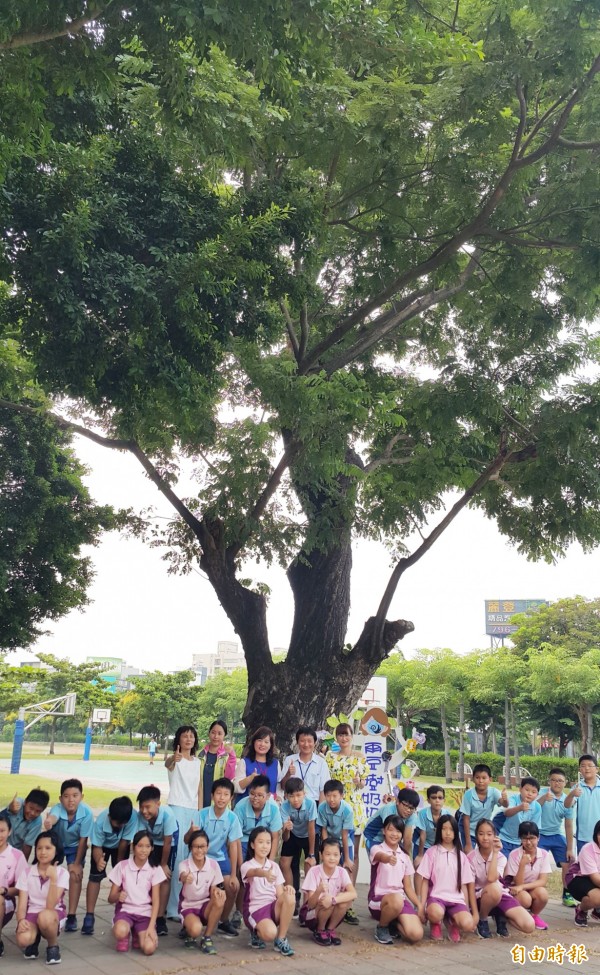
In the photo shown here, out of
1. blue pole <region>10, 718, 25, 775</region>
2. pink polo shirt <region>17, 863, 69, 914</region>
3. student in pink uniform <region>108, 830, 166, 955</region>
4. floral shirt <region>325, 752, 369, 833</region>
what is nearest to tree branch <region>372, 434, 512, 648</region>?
floral shirt <region>325, 752, 369, 833</region>

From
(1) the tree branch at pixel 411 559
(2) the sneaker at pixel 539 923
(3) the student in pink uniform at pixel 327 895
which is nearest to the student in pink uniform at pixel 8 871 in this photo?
(3) the student in pink uniform at pixel 327 895

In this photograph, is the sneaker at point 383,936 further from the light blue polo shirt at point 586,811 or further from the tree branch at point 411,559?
the tree branch at point 411,559

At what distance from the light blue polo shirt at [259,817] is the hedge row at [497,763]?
775 inches

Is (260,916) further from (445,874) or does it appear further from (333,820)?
(445,874)

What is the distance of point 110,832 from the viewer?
534 centimetres

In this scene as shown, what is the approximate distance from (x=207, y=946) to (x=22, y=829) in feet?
4.79

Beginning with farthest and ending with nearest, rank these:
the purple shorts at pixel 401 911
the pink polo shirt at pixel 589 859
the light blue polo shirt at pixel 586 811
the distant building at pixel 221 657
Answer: the distant building at pixel 221 657, the light blue polo shirt at pixel 586 811, the pink polo shirt at pixel 589 859, the purple shorts at pixel 401 911

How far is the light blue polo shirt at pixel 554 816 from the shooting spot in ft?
23.0

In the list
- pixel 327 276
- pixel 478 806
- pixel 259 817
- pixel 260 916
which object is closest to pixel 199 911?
pixel 260 916

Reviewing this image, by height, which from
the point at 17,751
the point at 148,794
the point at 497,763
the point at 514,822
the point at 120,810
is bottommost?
the point at 497,763

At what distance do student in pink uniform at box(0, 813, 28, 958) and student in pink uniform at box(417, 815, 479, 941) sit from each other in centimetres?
273

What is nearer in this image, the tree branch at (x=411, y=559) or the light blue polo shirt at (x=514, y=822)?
the light blue polo shirt at (x=514, y=822)

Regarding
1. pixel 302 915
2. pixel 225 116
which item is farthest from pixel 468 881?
pixel 225 116

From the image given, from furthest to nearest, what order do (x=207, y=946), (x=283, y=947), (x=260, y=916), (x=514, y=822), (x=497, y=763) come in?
(x=497, y=763), (x=514, y=822), (x=260, y=916), (x=283, y=947), (x=207, y=946)
